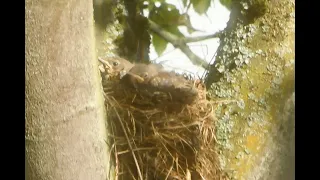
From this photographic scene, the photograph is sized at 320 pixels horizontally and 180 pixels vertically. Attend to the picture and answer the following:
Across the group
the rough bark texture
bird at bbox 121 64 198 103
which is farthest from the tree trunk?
the rough bark texture

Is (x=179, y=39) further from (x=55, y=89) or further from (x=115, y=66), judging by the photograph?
(x=55, y=89)

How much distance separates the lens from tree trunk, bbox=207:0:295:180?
3.04ft

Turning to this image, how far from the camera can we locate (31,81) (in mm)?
733

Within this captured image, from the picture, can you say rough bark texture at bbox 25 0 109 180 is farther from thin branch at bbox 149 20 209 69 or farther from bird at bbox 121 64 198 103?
thin branch at bbox 149 20 209 69

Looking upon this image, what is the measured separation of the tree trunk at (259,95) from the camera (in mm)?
927

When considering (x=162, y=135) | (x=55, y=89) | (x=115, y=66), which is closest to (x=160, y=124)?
(x=162, y=135)

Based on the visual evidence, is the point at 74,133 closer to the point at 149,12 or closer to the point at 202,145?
the point at 202,145

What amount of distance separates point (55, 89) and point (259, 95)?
39cm

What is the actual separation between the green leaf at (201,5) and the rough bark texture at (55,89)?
2.24 feet

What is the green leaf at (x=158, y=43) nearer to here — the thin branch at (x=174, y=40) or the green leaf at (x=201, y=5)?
the thin branch at (x=174, y=40)

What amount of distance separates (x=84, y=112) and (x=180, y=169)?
1.13 feet

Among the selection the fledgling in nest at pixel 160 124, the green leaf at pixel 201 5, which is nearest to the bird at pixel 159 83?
the fledgling in nest at pixel 160 124

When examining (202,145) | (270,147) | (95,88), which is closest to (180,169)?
(202,145)

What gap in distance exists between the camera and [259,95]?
95cm
